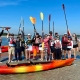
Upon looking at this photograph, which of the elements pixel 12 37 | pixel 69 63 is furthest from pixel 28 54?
pixel 69 63

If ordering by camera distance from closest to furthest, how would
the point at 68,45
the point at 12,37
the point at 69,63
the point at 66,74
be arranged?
the point at 66,74
the point at 69,63
the point at 12,37
the point at 68,45

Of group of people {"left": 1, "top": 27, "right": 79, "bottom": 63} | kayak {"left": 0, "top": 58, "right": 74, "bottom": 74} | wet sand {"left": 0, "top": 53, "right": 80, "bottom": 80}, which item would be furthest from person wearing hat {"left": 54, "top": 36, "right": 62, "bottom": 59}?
wet sand {"left": 0, "top": 53, "right": 80, "bottom": 80}

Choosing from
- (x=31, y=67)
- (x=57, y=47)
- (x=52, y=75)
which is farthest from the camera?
(x=57, y=47)

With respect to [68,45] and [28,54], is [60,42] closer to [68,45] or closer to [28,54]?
[68,45]

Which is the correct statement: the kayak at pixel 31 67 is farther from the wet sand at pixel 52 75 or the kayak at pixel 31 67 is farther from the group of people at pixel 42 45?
the group of people at pixel 42 45

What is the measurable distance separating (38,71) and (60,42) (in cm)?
261

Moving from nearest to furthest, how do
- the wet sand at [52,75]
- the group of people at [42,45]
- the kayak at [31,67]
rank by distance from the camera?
the wet sand at [52,75] < the kayak at [31,67] < the group of people at [42,45]

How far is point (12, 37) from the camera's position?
34.6 feet

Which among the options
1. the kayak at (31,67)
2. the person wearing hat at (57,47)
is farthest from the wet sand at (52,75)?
the person wearing hat at (57,47)

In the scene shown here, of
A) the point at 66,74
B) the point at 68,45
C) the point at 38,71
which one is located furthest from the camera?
the point at 68,45

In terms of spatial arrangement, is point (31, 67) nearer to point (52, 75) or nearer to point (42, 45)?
point (52, 75)

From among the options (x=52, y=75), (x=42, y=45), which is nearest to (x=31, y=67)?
(x=52, y=75)

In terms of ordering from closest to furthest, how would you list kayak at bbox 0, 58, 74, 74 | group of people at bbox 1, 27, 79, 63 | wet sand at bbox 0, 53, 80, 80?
wet sand at bbox 0, 53, 80, 80 → kayak at bbox 0, 58, 74, 74 → group of people at bbox 1, 27, 79, 63

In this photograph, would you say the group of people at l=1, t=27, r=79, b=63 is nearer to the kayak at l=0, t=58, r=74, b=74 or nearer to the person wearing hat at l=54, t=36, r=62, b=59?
the person wearing hat at l=54, t=36, r=62, b=59
